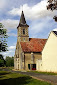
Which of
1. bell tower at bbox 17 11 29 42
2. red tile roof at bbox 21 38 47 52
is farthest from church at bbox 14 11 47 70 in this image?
bell tower at bbox 17 11 29 42

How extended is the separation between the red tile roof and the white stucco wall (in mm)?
13270

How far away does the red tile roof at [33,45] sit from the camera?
5066 centimetres

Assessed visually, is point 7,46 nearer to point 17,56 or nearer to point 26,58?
point 26,58

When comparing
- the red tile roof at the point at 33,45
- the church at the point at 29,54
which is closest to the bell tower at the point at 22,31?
the church at the point at 29,54

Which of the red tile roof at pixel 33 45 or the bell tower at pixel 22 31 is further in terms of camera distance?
the bell tower at pixel 22 31

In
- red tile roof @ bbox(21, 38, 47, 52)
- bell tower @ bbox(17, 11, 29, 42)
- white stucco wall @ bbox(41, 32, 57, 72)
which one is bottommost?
white stucco wall @ bbox(41, 32, 57, 72)

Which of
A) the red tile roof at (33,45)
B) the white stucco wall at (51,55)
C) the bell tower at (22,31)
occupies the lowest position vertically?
the white stucco wall at (51,55)

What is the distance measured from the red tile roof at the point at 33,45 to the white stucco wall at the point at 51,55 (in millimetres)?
13270

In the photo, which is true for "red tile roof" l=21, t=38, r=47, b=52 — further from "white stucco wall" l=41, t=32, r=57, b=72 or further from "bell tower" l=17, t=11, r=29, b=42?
"white stucco wall" l=41, t=32, r=57, b=72

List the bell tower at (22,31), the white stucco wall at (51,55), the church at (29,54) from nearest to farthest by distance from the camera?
the white stucco wall at (51,55), the church at (29,54), the bell tower at (22,31)

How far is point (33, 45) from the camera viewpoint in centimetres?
5259

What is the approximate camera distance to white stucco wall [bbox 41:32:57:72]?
3228cm

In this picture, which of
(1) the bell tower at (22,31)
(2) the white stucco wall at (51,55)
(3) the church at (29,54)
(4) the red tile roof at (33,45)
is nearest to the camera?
(2) the white stucco wall at (51,55)

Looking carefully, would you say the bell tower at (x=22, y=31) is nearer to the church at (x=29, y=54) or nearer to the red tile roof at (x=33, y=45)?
the church at (x=29, y=54)
